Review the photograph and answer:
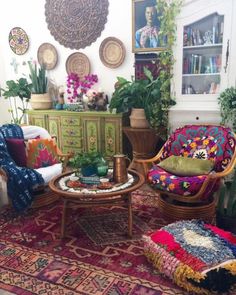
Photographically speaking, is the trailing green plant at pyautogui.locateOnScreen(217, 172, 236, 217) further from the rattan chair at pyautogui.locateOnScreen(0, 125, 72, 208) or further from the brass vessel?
the rattan chair at pyautogui.locateOnScreen(0, 125, 72, 208)

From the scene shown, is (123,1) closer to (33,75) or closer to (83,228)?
(33,75)

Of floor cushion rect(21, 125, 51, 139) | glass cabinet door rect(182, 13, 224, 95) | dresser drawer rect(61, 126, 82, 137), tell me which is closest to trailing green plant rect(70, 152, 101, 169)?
floor cushion rect(21, 125, 51, 139)

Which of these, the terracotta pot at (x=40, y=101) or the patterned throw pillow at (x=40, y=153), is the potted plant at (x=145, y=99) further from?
the terracotta pot at (x=40, y=101)

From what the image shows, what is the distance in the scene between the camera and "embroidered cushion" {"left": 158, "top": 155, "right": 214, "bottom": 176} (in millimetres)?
2704

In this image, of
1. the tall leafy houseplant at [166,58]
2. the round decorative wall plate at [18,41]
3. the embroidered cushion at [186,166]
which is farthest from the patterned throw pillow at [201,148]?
the round decorative wall plate at [18,41]

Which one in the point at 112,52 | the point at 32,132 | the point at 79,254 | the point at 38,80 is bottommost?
the point at 79,254

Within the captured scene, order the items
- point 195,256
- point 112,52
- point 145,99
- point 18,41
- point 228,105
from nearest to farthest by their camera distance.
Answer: point 195,256
point 228,105
point 145,99
point 112,52
point 18,41

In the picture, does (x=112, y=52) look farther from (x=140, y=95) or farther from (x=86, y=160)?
(x=86, y=160)

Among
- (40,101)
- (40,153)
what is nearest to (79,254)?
(40,153)

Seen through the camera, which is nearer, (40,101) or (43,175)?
(43,175)

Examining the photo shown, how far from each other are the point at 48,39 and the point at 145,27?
1.63m

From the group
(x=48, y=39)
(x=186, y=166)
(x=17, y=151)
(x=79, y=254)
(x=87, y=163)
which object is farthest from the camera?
(x=48, y=39)

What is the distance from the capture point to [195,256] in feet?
6.27

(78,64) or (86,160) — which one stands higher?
(78,64)
